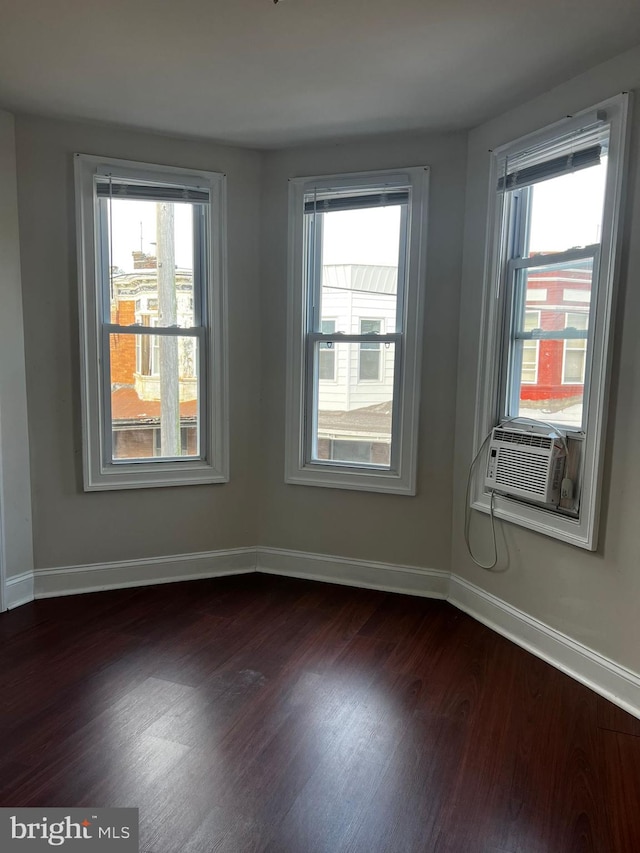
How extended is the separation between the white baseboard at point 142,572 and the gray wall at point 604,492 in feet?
5.05

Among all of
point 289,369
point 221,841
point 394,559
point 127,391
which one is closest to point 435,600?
point 394,559

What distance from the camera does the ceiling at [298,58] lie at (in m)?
1.96

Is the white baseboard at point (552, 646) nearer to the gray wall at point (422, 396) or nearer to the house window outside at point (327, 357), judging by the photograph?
the gray wall at point (422, 396)

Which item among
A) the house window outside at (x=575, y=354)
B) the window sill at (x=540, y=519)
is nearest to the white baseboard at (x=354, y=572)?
the window sill at (x=540, y=519)

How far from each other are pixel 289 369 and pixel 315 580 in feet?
4.30

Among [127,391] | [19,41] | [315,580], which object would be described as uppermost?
[19,41]

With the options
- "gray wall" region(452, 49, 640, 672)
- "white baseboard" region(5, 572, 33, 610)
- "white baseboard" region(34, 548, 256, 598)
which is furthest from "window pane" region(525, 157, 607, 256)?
"white baseboard" region(5, 572, 33, 610)

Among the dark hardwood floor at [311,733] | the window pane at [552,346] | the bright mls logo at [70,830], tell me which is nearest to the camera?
the bright mls logo at [70,830]

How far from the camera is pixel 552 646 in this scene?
2.62 m

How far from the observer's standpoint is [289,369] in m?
3.46

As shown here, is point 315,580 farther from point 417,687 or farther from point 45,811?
point 45,811

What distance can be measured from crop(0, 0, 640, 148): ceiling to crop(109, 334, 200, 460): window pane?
119 centimetres

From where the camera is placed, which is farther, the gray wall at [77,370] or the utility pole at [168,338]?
the utility pole at [168,338]

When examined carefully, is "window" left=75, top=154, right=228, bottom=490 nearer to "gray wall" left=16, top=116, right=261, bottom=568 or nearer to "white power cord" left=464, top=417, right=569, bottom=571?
"gray wall" left=16, top=116, right=261, bottom=568
